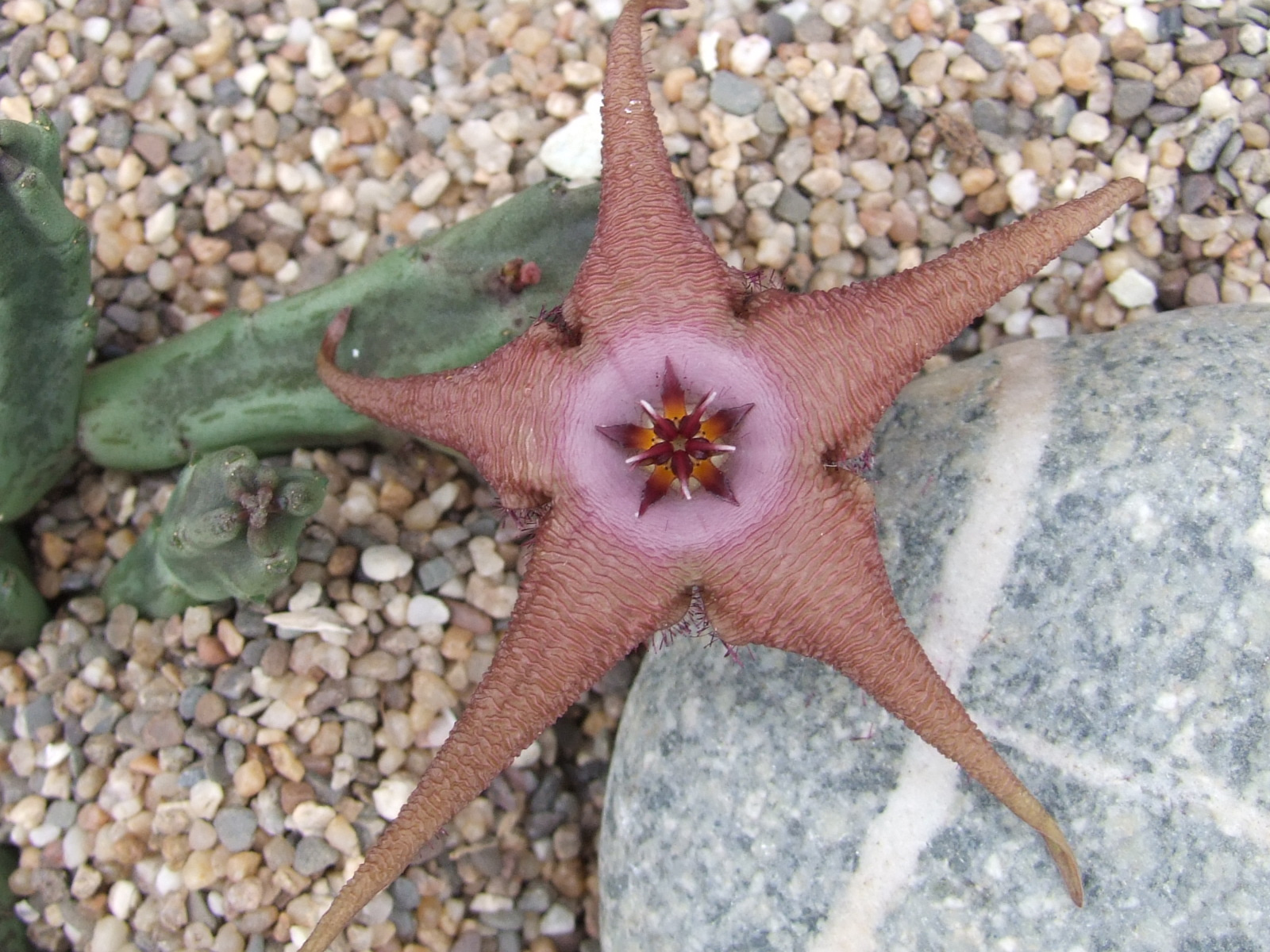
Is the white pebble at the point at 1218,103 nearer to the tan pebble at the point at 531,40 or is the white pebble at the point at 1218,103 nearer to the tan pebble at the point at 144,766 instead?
the tan pebble at the point at 531,40

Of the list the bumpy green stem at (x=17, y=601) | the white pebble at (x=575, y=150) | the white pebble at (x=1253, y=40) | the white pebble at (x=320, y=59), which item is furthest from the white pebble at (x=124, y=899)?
the white pebble at (x=1253, y=40)

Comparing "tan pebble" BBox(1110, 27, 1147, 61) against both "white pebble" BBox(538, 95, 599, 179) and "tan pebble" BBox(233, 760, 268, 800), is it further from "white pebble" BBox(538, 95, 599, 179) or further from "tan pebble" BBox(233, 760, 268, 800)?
"tan pebble" BBox(233, 760, 268, 800)

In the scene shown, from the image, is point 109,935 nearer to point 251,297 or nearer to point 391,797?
point 391,797

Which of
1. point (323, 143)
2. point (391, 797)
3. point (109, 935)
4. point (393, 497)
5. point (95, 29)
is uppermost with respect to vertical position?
point (95, 29)

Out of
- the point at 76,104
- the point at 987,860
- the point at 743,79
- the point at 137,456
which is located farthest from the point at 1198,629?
the point at 76,104

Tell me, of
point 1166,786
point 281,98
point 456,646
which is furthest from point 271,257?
point 1166,786

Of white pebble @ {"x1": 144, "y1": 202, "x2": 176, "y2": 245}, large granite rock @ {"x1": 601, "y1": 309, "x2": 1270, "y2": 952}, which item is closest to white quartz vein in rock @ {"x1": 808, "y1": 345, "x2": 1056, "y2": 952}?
large granite rock @ {"x1": 601, "y1": 309, "x2": 1270, "y2": 952}

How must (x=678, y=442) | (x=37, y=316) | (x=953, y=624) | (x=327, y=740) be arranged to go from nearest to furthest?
(x=678, y=442) < (x=953, y=624) < (x=37, y=316) < (x=327, y=740)

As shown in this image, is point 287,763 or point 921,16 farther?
point 921,16
